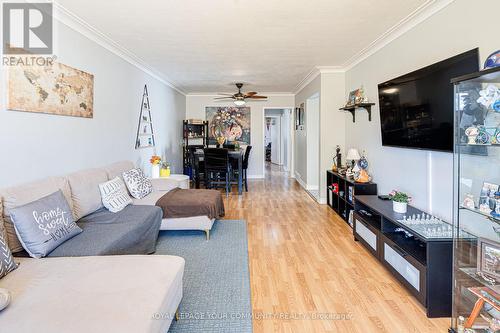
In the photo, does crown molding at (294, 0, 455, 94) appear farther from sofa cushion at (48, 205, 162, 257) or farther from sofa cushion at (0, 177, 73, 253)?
sofa cushion at (0, 177, 73, 253)

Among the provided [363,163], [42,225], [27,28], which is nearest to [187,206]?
[42,225]

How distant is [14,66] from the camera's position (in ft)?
7.32

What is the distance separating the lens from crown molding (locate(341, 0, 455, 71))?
2521 millimetres

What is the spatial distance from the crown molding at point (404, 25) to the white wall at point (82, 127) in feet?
11.1

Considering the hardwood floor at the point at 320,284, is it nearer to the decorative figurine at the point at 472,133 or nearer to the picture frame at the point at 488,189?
the picture frame at the point at 488,189

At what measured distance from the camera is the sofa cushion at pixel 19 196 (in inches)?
76.0

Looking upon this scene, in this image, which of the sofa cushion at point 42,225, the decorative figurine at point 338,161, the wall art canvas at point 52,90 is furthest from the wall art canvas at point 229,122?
the sofa cushion at point 42,225

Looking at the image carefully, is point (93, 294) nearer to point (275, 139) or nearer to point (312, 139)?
point (312, 139)

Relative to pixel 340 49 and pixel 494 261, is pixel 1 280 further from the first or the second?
pixel 340 49

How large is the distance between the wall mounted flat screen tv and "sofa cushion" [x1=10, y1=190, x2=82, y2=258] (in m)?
3.04

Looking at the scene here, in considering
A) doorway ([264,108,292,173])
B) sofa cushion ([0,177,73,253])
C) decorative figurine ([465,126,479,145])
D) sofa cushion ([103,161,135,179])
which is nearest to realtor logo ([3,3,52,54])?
sofa cushion ([0,177,73,253])

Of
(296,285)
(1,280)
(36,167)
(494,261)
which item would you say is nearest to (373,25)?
(494,261)

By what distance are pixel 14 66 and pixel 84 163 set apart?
3.89 feet

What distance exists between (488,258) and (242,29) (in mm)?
2923
